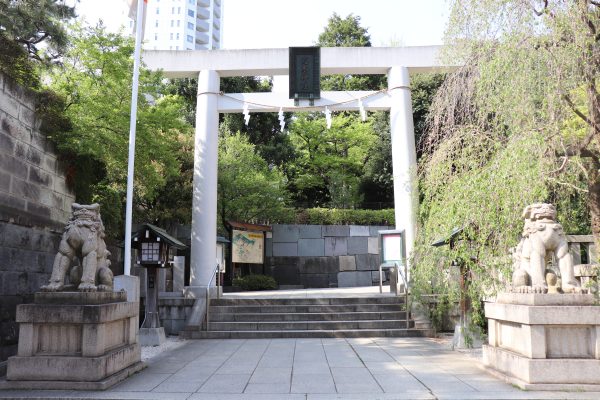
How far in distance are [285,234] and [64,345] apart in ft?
45.2

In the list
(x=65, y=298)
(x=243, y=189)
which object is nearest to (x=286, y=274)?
(x=243, y=189)

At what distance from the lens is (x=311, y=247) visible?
1914 centimetres

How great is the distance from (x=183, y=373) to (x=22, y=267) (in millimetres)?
3455

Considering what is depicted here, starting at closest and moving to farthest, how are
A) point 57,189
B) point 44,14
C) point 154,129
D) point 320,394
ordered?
point 320,394
point 57,189
point 44,14
point 154,129

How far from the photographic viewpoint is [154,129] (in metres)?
11.7

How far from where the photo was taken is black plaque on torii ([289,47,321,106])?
13.2 metres

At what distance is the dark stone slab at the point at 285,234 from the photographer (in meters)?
19.1

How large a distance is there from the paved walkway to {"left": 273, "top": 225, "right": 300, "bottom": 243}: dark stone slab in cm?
1013

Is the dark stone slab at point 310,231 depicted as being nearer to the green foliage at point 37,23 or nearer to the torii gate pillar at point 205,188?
the torii gate pillar at point 205,188

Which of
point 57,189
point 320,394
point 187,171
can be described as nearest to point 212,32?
point 187,171

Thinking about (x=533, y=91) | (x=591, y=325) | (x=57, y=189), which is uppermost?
(x=533, y=91)

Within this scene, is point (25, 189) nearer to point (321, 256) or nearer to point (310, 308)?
point (310, 308)

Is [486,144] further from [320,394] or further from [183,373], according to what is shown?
[183,373]

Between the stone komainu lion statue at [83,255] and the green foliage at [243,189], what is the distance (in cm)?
1091
